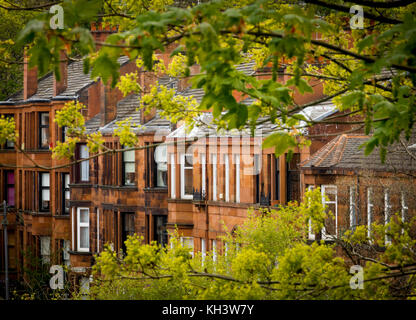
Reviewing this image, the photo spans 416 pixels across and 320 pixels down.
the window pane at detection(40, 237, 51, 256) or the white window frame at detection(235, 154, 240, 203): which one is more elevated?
the white window frame at detection(235, 154, 240, 203)

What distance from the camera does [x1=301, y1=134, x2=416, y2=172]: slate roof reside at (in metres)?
22.7

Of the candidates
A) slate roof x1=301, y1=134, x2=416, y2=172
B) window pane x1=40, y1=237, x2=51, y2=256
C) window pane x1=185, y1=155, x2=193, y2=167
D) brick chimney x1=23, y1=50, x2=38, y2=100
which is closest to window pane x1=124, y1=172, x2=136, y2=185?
window pane x1=185, y1=155, x2=193, y2=167

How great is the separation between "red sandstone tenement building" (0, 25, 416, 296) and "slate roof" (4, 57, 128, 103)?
99 mm

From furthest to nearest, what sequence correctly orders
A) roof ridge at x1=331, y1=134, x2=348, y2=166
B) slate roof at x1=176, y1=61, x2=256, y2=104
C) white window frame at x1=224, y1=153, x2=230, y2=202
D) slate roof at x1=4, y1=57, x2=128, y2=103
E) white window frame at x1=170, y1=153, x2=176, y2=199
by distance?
slate roof at x1=4, y1=57, x2=128, y2=103, white window frame at x1=170, y1=153, x2=176, y2=199, slate roof at x1=176, y1=61, x2=256, y2=104, white window frame at x1=224, y1=153, x2=230, y2=202, roof ridge at x1=331, y1=134, x2=348, y2=166

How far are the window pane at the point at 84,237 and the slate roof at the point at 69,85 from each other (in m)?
6.69

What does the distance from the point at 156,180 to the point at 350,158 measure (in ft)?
41.2

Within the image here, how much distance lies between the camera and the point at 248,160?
98.6 ft

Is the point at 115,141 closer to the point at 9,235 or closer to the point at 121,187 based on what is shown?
the point at 121,187

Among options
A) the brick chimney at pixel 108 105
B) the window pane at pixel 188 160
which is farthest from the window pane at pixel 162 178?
the brick chimney at pixel 108 105

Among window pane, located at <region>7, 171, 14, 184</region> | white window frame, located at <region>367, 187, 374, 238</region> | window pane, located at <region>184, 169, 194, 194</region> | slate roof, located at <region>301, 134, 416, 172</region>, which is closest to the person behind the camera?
slate roof, located at <region>301, 134, 416, 172</region>

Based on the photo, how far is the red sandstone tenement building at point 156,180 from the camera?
24578mm

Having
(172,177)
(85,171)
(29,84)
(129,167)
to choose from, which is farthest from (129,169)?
(29,84)

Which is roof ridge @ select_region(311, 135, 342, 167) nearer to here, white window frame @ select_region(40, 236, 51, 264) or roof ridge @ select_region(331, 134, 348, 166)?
roof ridge @ select_region(331, 134, 348, 166)

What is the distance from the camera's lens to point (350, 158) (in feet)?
82.4
